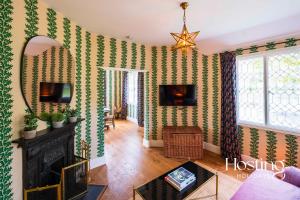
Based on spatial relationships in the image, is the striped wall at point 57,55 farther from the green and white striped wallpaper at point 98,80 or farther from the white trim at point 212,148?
the white trim at point 212,148

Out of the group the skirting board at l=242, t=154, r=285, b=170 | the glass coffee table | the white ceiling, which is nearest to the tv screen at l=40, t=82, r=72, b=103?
the white ceiling

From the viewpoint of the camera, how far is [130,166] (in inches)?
135

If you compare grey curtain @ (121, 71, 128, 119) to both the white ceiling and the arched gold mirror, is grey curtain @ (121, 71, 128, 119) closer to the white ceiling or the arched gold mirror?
the white ceiling

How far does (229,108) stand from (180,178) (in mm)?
2143

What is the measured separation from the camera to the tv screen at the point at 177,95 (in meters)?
4.18

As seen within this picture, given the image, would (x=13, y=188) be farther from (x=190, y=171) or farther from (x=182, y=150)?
(x=182, y=150)

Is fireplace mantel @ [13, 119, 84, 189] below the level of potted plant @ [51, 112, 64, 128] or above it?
below

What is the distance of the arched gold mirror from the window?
3.24 meters

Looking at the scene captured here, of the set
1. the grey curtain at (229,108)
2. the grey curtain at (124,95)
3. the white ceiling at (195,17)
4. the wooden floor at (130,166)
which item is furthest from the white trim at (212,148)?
the grey curtain at (124,95)

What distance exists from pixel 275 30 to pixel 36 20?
11.6 ft

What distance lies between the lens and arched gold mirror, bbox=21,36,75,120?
1921mm

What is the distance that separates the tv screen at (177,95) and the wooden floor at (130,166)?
1209 millimetres

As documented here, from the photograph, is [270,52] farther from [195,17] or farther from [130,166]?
[130,166]

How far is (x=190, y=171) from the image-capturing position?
2332 millimetres
